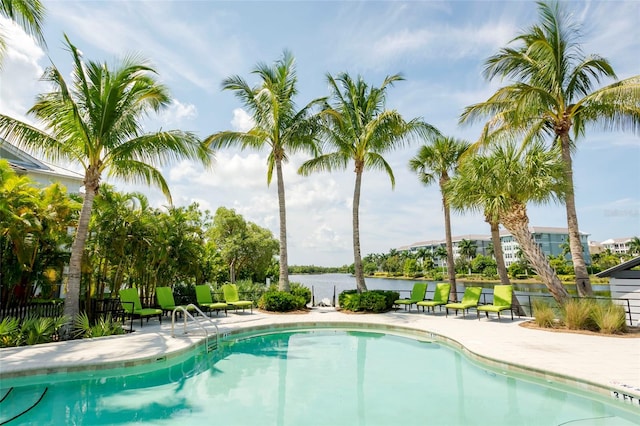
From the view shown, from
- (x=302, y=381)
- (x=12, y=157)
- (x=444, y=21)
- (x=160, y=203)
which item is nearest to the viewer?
(x=302, y=381)

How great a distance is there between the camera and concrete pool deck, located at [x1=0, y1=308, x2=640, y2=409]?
6.00 meters

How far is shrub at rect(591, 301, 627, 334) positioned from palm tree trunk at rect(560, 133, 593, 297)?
148cm

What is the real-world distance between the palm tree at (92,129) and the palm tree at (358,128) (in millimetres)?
6920

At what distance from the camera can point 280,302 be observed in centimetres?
1410

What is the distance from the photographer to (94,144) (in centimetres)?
926

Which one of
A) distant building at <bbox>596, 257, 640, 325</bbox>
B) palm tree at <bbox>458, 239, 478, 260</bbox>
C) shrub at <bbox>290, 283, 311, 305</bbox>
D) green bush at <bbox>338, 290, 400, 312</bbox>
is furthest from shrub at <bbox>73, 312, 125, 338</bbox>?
palm tree at <bbox>458, 239, 478, 260</bbox>

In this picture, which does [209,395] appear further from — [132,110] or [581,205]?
[581,205]

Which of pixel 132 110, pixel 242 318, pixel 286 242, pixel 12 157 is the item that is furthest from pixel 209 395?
pixel 12 157

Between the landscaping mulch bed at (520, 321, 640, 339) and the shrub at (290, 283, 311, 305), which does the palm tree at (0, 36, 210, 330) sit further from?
the landscaping mulch bed at (520, 321, 640, 339)

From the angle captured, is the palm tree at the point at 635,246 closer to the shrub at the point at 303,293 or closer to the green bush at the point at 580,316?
the green bush at the point at 580,316

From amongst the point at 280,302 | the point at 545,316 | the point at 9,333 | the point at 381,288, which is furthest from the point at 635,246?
the point at 9,333

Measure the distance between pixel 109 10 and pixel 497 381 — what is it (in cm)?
1202

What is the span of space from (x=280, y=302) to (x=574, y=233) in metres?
10.4

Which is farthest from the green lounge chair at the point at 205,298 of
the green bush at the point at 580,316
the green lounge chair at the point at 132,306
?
the green bush at the point at 580,316
